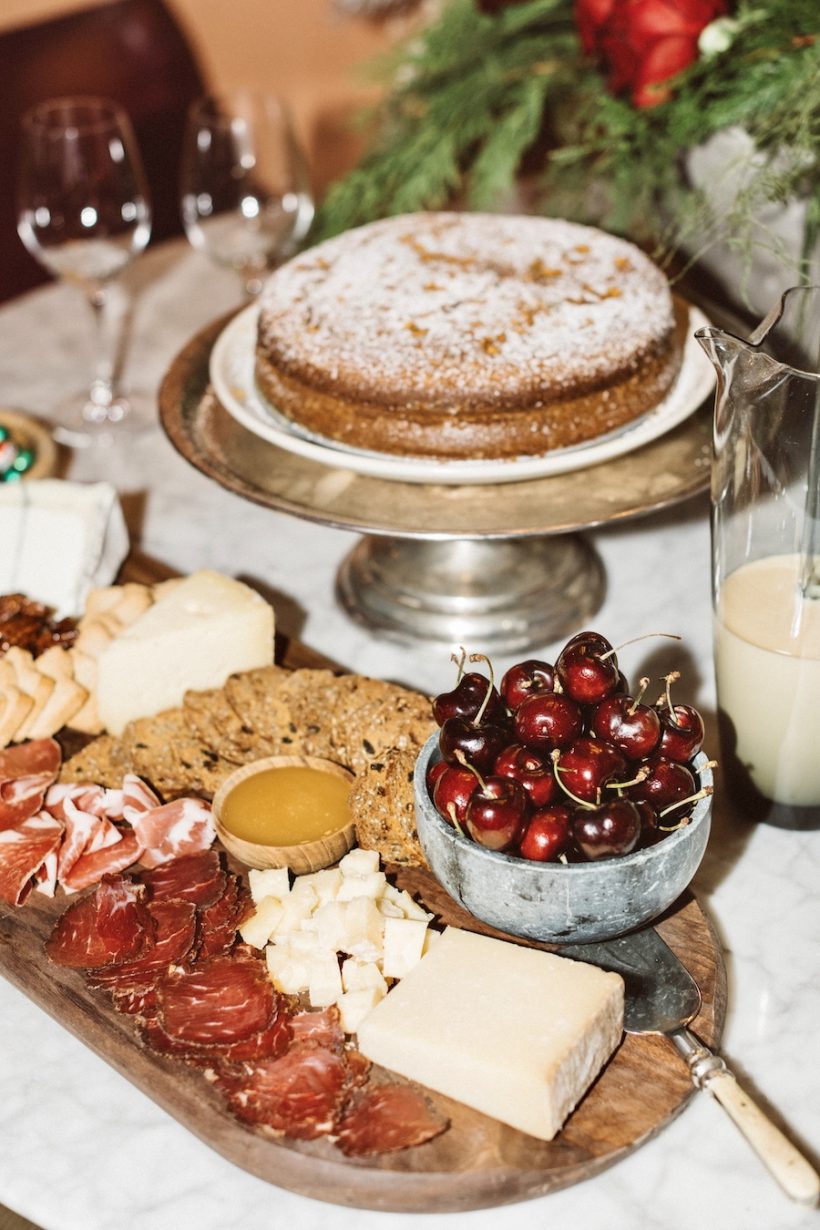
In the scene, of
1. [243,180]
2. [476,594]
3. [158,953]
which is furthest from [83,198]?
[158,953]

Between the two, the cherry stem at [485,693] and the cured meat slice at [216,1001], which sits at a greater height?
the cherry stem at [485,693]

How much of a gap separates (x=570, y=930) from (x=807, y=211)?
855mm

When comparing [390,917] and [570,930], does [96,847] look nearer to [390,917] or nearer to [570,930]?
[390,917]

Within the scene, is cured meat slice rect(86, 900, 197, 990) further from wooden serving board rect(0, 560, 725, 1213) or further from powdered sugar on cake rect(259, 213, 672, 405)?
powdered sugar on cake rect(259, 213, 672, 405)

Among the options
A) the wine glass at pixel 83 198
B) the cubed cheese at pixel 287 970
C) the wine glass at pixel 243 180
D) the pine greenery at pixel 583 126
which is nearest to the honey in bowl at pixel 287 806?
the cubed cheese at pixel 287 970

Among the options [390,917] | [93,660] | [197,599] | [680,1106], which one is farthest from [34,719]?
[680,1106]

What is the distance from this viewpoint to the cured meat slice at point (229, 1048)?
877mm

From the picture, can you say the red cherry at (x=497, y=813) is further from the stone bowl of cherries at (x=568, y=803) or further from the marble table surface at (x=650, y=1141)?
the marble table surface at (x=650, y=1141)

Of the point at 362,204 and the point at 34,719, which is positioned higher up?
the point at 362,204

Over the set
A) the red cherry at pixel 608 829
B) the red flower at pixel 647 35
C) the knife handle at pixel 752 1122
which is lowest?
the knife handle at pixel 752 1122

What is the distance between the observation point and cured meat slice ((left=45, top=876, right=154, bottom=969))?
0.96 metres

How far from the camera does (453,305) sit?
1.28 m

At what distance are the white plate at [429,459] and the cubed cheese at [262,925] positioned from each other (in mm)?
425

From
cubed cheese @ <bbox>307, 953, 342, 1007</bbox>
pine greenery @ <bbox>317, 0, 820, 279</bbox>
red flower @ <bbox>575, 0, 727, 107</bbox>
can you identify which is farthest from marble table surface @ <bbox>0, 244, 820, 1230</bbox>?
red flower @ <bbox>575, 0, 727, 107</bbox>
